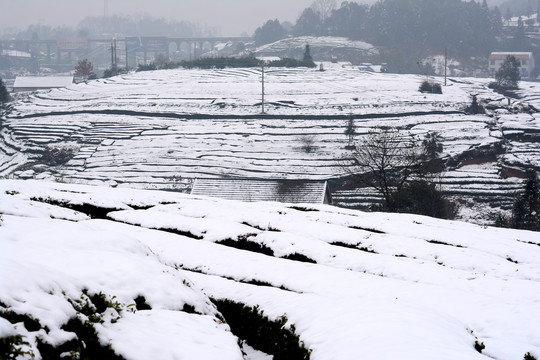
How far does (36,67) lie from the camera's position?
189875 millimetres

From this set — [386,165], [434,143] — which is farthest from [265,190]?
[434,143]

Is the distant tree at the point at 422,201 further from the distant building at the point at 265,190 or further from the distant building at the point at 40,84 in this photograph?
the distant building at the point at 40,84

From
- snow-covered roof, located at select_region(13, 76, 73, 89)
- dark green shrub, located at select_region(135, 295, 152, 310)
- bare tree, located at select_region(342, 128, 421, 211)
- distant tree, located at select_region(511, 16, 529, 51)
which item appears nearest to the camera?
dark green shrub, located at select_region(135, 295, 152, 310)

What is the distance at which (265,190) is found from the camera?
38.7 m

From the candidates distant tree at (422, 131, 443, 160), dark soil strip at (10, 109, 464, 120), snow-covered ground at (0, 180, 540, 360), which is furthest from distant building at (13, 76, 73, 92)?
snow-covered ground at (0, 180, 540, 360)

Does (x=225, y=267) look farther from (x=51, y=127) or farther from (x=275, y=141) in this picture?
(x=51, y=127)

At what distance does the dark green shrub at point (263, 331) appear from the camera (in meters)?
9.41

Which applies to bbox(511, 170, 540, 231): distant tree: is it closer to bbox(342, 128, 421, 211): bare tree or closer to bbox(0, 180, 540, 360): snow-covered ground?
bbox(342, 128, 421, 211): bare tree

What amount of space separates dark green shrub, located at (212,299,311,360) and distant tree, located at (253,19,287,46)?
162m

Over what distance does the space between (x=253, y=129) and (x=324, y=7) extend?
131m

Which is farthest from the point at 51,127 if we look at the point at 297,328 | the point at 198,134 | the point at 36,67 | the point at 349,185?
the point at 36,67

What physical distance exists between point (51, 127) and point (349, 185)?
43.7 metres

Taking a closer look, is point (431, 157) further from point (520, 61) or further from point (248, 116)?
point (520, 61)

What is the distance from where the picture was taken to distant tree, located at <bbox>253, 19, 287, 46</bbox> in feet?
552
